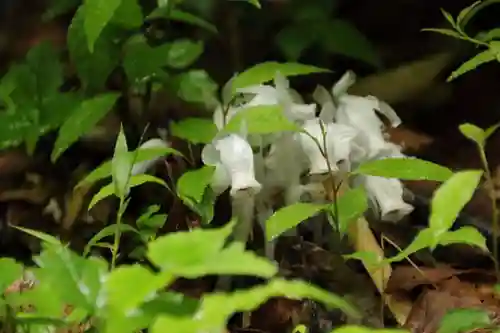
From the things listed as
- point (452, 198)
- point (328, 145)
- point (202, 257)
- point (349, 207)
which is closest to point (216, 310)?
point (202, 257)

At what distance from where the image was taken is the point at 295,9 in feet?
4.57

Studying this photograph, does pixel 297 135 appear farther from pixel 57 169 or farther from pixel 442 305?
pixel 57 169

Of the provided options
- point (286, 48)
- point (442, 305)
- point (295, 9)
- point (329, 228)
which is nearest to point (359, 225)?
point (329, 228)

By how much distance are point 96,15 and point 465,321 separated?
22.9 inches

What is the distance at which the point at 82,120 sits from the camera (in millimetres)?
1094

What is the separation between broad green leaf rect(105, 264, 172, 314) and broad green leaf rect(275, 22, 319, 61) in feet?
2.90

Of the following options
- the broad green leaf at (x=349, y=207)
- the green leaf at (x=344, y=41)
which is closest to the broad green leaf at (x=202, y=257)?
the broad green leaf at (x=349, y=207)

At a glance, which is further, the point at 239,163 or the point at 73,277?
the point at 239,163

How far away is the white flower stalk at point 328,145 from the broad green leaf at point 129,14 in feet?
1.03

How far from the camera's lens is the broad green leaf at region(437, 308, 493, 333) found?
0.78 m

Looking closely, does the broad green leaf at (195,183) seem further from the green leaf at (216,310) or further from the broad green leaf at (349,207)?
the green leaf at (216,310)

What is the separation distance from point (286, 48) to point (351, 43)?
0.38ft

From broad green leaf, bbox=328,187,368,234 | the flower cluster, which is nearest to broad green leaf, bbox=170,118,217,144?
the flower cluster

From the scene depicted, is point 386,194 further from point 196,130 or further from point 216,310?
point 216,310
